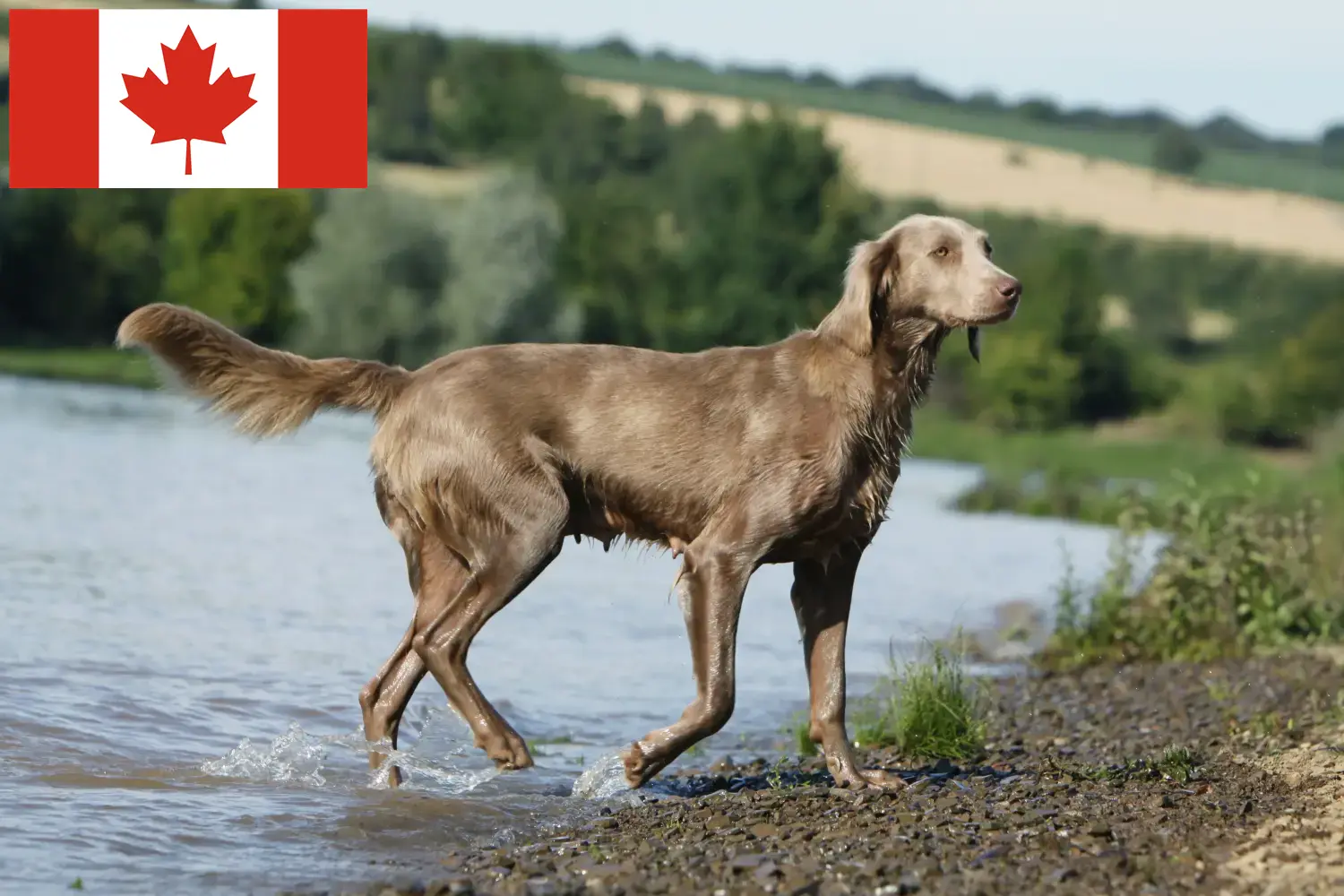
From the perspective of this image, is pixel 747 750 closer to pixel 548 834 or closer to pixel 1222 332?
pixel 548 834

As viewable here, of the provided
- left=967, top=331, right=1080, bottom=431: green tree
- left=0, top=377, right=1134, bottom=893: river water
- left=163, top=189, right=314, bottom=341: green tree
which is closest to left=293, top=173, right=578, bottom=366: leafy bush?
left=163, top=189, right=314, bottom=341: green tree

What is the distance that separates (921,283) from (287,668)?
6456 mm

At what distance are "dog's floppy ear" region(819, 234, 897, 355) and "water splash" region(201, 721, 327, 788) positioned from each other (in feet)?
11.1

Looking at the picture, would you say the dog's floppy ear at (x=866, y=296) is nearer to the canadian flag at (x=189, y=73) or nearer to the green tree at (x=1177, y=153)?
the canadian flag at (x=189, y=73)

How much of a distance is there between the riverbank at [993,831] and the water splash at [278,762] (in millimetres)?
1714

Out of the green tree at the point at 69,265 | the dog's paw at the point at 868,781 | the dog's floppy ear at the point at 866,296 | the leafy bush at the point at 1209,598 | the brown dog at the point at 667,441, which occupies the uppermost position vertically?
the dog's floppy ear at the point at 866,296

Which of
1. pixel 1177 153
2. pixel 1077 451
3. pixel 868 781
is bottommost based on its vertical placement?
pixel 1077 451

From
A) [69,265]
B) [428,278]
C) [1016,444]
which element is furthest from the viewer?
[69,265]

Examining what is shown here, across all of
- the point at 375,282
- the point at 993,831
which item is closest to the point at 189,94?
the point at 993,831

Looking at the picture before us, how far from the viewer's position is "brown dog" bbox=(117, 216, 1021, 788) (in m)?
7.66

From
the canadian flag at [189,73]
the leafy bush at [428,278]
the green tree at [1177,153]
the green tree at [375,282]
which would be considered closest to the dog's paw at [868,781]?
the canadian flag at [189,73]

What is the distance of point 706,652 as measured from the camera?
767cm

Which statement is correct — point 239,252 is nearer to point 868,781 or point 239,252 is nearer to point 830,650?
point 830,650

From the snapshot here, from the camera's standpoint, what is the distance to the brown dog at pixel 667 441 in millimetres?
7656
